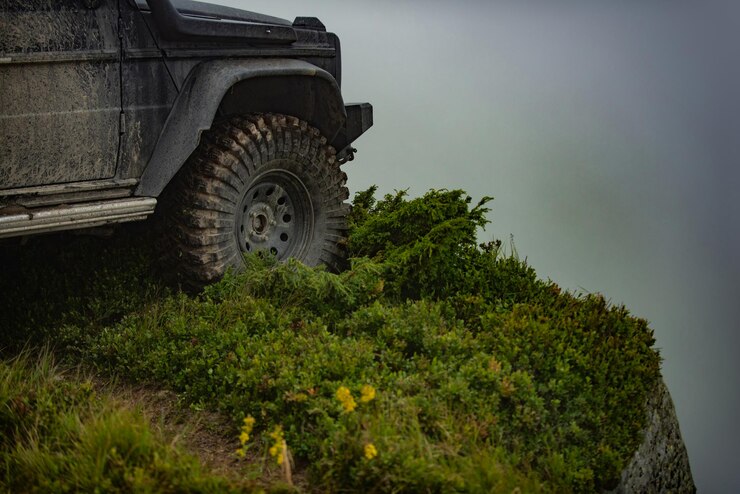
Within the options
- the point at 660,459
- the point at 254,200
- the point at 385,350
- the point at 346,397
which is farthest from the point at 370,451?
the point at 254,200

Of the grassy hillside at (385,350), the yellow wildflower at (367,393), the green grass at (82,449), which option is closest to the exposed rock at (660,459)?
the grassy hillside at (385,350)

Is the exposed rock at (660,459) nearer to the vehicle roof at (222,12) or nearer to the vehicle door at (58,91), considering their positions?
the vehicle door at (58,91)

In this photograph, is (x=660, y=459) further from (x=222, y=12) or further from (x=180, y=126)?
(x=222, y=12)

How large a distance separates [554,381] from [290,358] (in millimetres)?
1420

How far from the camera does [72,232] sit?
6539 millimetres

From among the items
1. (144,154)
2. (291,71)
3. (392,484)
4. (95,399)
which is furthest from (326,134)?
(392,484)

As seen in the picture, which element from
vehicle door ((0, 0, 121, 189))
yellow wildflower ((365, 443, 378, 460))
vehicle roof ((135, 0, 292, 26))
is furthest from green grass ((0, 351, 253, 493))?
vehicle roof ((135, 0, 292, 26))

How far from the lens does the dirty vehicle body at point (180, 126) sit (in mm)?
5605

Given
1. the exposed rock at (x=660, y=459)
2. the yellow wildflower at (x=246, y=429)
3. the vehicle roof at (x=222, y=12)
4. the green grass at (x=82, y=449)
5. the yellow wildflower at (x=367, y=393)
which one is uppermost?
the vehicle roof at (x=222, y=12)

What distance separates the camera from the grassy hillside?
473cm

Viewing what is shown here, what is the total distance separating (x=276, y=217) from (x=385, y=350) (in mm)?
1959

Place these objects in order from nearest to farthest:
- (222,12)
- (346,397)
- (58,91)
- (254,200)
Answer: (346,397), (58,91), (254,200), (222,12)

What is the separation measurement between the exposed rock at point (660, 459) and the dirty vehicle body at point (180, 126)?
2621mm

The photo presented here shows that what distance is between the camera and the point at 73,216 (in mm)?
5766
